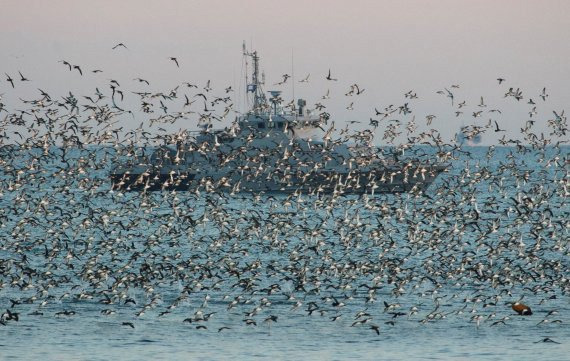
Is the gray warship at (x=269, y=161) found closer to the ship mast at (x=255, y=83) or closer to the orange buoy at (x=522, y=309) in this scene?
the ship mast at (x=255, y=83)

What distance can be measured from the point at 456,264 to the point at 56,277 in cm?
2307

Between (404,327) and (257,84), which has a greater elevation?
(257,84)

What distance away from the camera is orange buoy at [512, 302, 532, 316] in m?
51.8

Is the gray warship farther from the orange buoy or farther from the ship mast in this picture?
the orange buoy

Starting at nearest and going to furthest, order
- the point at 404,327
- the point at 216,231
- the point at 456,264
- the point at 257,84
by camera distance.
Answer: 1. the point at 404,327
2. the point at 456,264
3. the point at 216,231
4. the point at 257,84

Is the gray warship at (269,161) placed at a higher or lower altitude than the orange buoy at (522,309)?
higher

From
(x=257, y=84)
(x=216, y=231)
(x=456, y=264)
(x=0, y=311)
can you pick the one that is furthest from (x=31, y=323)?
(x=257, y=84)

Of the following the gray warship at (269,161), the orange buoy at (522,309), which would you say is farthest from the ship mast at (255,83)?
the orange buoy at (522,309)

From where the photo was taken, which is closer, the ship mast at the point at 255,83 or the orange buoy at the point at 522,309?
the orange buoy at the point at 522,309

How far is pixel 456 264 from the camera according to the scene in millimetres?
73500

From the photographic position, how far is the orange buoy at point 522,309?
51781mm

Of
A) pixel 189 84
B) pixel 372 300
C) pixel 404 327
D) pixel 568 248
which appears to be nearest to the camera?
pixel 404 327

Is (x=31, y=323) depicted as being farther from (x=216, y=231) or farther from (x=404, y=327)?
(x=216, y=231)

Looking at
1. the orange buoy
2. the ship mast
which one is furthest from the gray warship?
the orange buoy
